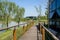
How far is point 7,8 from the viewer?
49844mm

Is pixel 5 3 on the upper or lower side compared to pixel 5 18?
upper

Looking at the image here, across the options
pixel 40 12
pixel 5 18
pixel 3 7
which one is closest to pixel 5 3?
pixel 3 7

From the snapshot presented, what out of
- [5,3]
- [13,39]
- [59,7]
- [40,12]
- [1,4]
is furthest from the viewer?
[40,12]

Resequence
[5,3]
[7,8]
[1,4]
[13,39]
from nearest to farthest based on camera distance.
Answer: [13,39], [1,4], [5,3], [7,8]

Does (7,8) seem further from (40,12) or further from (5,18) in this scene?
(40,12)

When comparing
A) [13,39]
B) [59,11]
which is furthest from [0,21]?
[13,39]

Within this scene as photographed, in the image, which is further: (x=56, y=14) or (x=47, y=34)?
(x=56, y=14)

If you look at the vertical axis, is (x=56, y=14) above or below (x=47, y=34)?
above

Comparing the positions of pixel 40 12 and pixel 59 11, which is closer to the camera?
pixel 59 11

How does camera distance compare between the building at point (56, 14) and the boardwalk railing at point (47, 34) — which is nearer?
the boardwalk railing at point (47, 34)

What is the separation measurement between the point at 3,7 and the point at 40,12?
18.2m

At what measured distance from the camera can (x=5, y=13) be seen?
47.8m

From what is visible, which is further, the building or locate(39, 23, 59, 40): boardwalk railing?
the building

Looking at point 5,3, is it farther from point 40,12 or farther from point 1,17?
point 40,12
